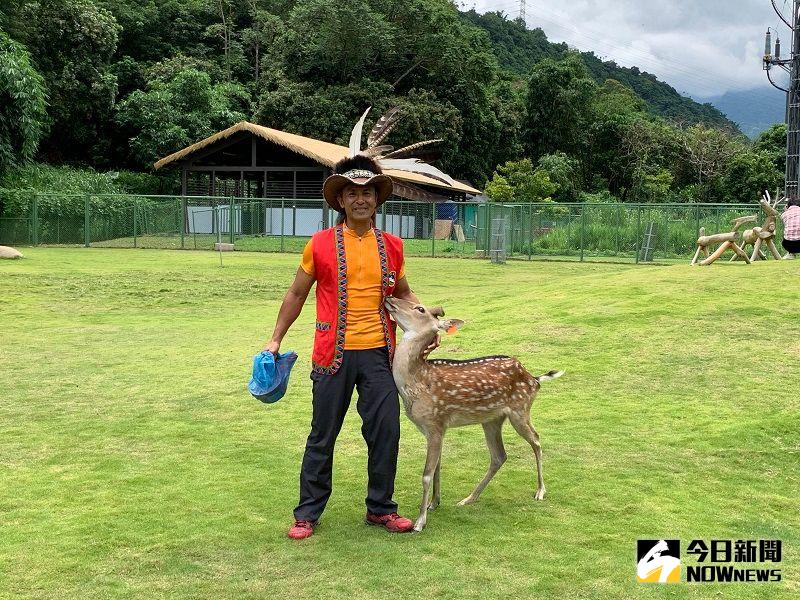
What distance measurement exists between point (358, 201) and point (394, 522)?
5.53 ft

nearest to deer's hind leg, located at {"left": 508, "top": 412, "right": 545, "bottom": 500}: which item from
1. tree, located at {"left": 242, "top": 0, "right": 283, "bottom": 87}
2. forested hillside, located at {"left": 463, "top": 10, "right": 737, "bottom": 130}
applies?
tree, located at {"left": 242, "top": 0, "right": 283, "bottom": 87}

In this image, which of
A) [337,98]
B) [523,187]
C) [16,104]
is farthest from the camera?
[523,187]

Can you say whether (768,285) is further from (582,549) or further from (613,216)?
(613,216)

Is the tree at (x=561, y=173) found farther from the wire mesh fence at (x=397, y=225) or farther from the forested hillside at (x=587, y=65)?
the forested hillside at (x=587, y=65)

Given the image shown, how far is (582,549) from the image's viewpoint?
4.47 metres

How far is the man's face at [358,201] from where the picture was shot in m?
4.71

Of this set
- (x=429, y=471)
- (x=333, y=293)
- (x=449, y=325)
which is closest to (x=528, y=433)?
(x=429, y=471)

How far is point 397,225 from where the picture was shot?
34.9m

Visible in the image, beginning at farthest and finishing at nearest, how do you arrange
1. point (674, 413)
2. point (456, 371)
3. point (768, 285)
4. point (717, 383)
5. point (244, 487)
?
1. point (768, 285)
2. point (717, 383)
3. point (674, 413)
4. point (244, 487)
5. point (456, 371)

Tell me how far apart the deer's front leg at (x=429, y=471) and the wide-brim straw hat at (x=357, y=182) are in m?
1.30

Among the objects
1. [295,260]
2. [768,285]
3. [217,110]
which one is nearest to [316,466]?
[768,285]

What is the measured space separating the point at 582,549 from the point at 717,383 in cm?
417

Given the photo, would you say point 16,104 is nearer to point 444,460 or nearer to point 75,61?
point 75,61

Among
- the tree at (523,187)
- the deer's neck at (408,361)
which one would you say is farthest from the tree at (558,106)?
the deer's neck at (408,361)
